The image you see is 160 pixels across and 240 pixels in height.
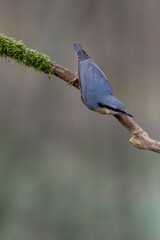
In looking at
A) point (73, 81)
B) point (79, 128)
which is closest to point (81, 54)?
point (73, 81)

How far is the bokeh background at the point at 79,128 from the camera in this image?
3.22m

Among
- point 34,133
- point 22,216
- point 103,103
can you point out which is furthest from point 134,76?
point 22,216

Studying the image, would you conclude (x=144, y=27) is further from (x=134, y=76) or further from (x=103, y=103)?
(x=103, y=103)

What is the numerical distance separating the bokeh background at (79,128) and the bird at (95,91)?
0.76 m

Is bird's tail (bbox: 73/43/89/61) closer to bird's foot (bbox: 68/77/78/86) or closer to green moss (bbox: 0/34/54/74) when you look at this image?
bird's foot (bbox: 68/77/78/86)

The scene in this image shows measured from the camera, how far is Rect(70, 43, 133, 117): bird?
2199mm

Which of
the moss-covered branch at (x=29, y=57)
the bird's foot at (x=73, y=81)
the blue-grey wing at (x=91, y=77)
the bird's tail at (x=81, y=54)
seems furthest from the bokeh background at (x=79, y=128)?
the moss-covered branch at (x=29, y=57)

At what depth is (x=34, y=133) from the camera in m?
3.29

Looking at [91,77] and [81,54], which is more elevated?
[81,54]

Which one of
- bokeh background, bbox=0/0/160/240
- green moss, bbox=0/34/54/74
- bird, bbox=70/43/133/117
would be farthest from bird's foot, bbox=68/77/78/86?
bokeh background, bbox=0/0/160/240

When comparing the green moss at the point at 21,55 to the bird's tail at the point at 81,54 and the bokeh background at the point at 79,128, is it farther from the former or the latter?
the bokeh background at the point at 79,128

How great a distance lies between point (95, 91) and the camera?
237cm

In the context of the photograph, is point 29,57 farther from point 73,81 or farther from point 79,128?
point 79,128

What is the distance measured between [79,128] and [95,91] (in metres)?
0.99
